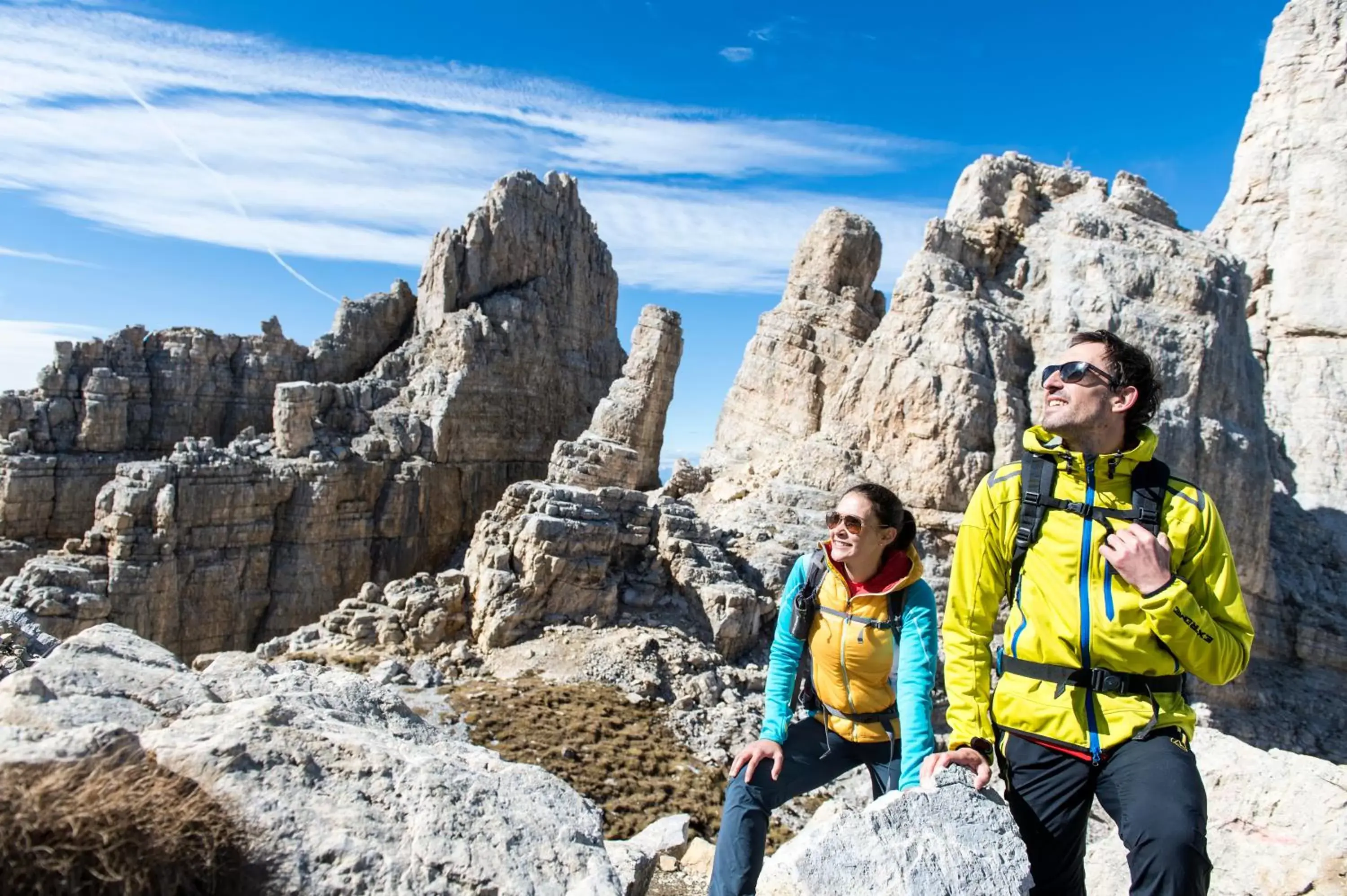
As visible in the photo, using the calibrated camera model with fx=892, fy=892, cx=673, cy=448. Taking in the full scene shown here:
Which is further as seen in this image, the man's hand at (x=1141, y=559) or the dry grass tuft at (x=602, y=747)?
the dry grass tuft at (x=602, y=747)

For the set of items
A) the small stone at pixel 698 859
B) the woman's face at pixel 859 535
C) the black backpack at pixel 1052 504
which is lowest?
the small stone at pixel 698 859

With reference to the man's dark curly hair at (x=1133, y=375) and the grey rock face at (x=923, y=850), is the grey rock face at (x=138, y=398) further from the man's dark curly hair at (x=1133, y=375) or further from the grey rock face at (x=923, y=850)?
the man's dark curly hair at (x=1133, y=375)

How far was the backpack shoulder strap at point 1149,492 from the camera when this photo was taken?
3604 mm

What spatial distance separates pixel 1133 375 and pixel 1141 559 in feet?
3.06

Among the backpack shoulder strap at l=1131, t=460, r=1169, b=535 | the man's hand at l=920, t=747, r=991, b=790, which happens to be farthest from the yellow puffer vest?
the backpack shoulder strap at l=1131, t=460, r=1169, b=535

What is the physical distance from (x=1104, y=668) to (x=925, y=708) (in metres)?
0.97

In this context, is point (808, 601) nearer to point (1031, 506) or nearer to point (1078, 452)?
point (1031, 506)

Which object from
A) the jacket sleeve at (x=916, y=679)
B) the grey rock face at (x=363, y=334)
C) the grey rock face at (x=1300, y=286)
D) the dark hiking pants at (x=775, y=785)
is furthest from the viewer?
the grey rock face at (x=363, y=334)

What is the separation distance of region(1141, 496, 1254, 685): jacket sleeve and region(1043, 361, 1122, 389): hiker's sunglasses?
638mm

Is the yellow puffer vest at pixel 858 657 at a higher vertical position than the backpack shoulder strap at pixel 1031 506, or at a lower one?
lower

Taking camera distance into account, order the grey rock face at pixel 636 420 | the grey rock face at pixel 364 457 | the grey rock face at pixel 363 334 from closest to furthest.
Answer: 1. the grey rock face at pixel 636 420
2. the grey rock face at pixel 364 457
3. the grey rock face at pixel 363 334

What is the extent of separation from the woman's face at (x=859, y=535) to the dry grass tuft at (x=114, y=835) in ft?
9.72

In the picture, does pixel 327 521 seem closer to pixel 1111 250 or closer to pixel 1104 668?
pixel 1111 250

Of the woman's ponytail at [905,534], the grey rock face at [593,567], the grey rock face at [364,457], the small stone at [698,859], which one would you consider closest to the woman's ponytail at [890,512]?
the woman's ponytail at [905,534]
